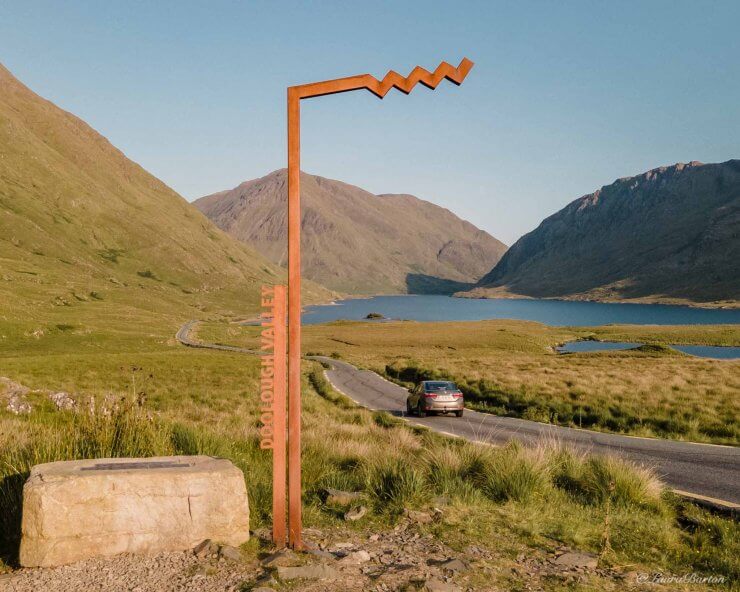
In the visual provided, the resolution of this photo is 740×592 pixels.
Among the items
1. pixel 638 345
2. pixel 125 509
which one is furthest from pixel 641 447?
pixel 638 345

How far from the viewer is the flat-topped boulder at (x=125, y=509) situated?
18.2 feet

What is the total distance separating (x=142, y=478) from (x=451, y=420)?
20.3 m

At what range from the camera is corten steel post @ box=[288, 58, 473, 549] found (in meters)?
6.45

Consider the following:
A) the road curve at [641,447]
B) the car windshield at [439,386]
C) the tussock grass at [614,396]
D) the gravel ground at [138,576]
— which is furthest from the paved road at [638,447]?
the gravel ground at [138,576]

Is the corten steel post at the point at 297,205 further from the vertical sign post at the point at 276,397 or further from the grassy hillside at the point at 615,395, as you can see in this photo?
the grassy hillside at the point at 615,395

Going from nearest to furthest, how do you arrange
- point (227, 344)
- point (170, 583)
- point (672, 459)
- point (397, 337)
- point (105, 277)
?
1. point (170, 583)
2. point (672, 459)
3. point (227, 344)
4. point (397, 337)
5. point (105, 277)

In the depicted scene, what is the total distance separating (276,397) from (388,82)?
12.6ft

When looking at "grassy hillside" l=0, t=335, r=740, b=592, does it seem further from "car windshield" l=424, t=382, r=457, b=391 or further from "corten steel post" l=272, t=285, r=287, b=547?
"car windshield" l=424, t=382, r=457, b=391

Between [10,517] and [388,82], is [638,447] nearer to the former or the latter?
[388,82]

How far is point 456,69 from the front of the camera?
671 cm

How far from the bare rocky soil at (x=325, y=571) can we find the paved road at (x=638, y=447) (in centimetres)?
596

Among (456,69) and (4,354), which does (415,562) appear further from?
(4,354)

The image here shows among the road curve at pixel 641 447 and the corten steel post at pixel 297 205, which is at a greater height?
the corten steel post at pixel 297 205

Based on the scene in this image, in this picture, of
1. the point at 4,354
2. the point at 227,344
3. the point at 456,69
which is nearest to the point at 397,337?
the point at 227,344
